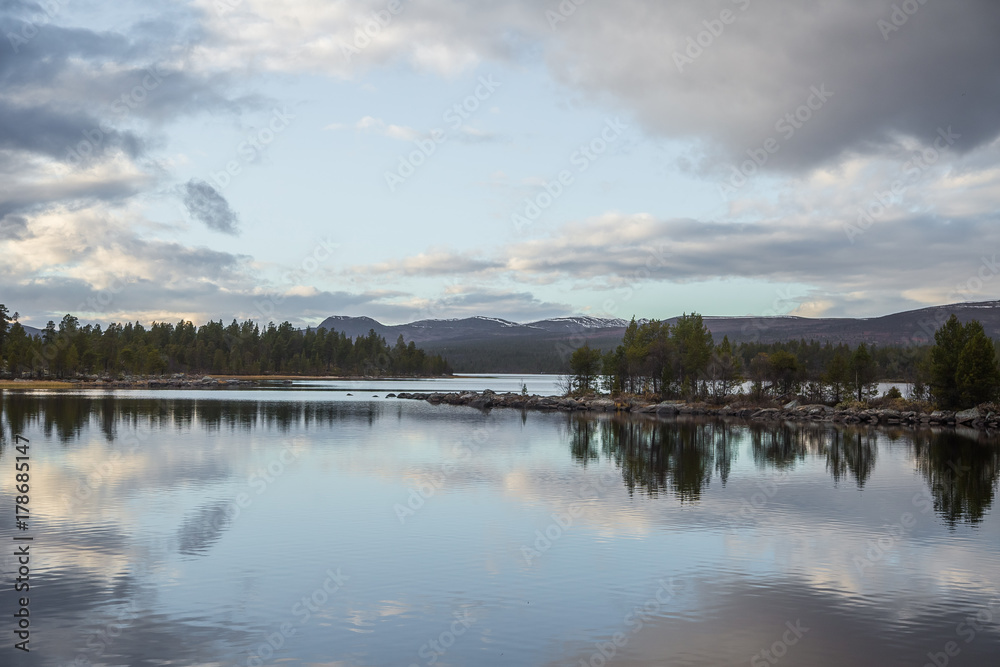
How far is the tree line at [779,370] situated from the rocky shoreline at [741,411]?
3396 mm

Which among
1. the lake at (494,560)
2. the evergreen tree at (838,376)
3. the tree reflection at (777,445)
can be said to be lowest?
the tree reflection at (777,445)

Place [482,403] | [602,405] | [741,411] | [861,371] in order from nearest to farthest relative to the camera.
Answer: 1. [741,411]
2. [861,371]
3. [602,405]
4. [482,403]

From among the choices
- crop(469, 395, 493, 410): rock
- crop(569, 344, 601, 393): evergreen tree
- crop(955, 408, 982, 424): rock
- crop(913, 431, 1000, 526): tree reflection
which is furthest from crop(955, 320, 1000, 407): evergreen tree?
crop(469, 395, 493, 410): rock

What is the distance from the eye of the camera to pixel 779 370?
92.7m

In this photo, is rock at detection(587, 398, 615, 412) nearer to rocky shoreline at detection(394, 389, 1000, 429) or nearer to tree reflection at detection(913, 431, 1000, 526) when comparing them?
rocky shoreline at detection(394, 389, 1000, 429)

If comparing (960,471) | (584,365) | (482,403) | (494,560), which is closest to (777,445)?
(960,471)

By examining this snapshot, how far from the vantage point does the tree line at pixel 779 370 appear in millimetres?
70688

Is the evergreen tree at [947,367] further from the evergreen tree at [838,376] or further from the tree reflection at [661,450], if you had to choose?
the tree reflection at [661,450]

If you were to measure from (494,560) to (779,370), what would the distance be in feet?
274

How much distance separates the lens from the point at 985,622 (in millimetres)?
13227

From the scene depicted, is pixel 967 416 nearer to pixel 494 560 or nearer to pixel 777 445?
pixel 777 445

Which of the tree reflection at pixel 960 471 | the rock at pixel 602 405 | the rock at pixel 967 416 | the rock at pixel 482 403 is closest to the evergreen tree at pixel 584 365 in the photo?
the rock at pixel 602 405

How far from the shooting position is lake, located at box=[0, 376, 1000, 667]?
11766 mm

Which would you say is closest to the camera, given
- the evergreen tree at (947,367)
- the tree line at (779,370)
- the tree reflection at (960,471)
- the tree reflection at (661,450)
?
the tree reflection at (960,471)
